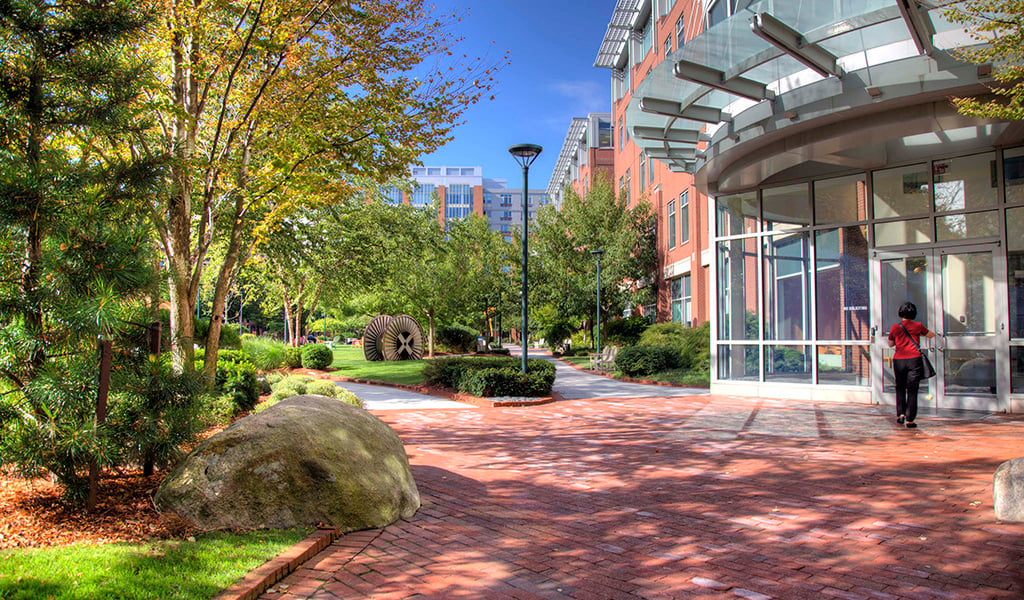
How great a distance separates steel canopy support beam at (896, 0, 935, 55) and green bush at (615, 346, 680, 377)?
37.6ft

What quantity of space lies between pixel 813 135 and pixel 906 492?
707cm

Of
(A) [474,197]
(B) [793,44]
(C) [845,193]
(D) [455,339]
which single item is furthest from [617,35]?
(A) [474,197]

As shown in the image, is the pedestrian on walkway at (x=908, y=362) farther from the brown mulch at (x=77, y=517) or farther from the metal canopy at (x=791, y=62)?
the brown mulch at (x=77, y=517)

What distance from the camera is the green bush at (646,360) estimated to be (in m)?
19.0

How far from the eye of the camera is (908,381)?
29.7 ft

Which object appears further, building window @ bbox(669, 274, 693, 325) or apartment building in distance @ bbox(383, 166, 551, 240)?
apartment building in distance @ bbox(383, 166, 551, 240)

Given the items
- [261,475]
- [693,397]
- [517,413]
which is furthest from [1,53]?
[693,397]

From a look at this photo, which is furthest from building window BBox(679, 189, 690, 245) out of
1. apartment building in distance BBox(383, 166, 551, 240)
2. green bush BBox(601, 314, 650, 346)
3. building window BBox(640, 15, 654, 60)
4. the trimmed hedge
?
apartment building in distance BBox(383, 166, 551, 240)

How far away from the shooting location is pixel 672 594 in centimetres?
362

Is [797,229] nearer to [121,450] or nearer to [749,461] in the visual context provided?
[749,461]

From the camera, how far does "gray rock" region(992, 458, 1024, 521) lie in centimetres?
461

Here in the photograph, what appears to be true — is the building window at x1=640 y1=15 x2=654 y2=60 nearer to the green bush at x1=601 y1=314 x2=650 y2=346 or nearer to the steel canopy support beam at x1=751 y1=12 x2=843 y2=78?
the green bush at x1=601 y1=314 x2=650 y2=346

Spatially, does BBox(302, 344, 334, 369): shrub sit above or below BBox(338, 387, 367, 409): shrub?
above

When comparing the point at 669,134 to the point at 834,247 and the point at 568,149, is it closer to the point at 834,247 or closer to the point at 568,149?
the point at 834,247
